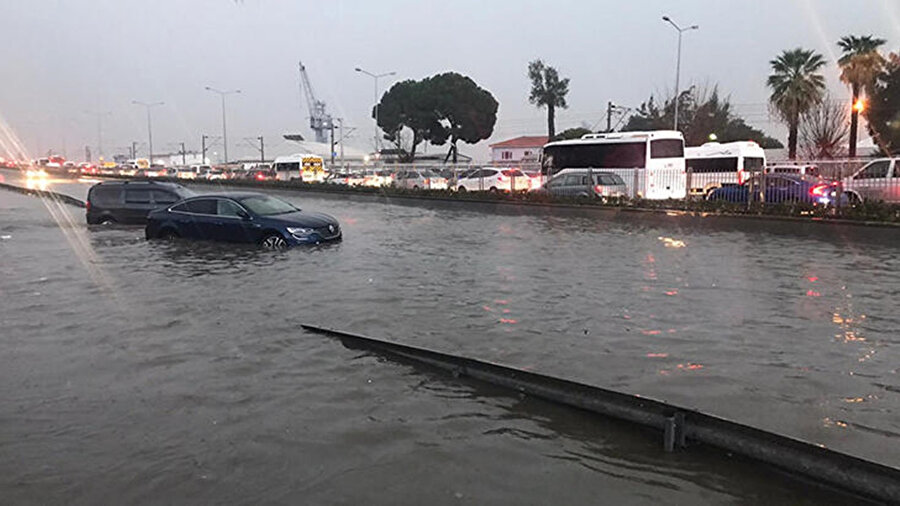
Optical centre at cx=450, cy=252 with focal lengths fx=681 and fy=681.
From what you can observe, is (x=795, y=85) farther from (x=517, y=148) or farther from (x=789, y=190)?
(x=517, y=148)

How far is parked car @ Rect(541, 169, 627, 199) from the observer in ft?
86.8

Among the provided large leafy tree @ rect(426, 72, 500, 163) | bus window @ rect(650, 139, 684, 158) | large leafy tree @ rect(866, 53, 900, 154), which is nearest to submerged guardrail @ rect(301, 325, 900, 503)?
bus window @ rect(650, 139, 684, 158)

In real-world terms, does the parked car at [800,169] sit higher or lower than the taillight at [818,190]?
higher

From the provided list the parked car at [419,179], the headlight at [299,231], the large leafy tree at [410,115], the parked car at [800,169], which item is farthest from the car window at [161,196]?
the large leafy tree at [410,115]

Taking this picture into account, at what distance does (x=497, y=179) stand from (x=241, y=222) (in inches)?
799

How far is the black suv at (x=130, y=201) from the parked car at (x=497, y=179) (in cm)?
1562

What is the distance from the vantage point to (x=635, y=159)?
95.7 feet

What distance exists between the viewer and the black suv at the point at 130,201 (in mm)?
19672

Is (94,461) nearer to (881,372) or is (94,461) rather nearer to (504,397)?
(504,397)

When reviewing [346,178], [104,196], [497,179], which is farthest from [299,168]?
[104,196]

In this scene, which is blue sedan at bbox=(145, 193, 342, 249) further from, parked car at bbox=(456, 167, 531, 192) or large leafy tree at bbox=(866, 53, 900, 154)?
large leafy tree at bbox=(866, 53, 900, 154)

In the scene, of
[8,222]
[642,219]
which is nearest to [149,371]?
[642,219]

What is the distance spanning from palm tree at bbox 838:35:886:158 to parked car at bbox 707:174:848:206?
25.2 m

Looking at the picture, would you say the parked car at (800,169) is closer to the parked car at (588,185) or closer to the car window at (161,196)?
the parked car at (588,185)
